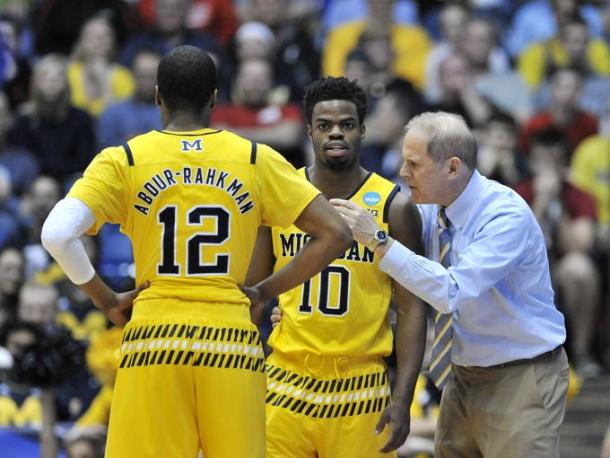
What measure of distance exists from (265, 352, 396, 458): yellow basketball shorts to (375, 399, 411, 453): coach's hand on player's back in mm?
47

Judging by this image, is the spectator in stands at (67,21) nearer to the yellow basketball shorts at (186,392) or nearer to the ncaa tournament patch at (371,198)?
the ncaa tournament patch at (371,198)

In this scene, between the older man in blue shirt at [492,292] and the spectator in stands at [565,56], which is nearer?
the older man in blue shirt at [492,292]

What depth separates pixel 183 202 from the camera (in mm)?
5328

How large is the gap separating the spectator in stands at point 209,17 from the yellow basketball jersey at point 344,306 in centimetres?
791

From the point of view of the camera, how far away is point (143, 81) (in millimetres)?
12930

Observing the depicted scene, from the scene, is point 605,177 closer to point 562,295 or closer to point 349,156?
point 562,295

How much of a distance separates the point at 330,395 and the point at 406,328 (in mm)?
485

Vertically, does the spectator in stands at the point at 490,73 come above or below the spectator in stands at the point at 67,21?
below

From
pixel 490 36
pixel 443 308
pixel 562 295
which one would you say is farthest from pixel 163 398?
pixel 490 36

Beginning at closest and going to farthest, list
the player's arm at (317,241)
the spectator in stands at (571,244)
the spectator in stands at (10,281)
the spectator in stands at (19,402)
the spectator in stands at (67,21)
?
the player's arm at (317,241)
the spectator in stands at (19,402)
the spectator in stands at (10,281)
the spectator in stands at (571,244)
the spectator in stands at (67,21)

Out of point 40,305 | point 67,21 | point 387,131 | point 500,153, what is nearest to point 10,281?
point 40,305

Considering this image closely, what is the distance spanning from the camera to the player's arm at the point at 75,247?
524 cm

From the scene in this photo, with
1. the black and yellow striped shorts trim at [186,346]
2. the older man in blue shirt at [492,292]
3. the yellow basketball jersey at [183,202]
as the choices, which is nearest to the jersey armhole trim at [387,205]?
the older man in blue shirt at [492,292]

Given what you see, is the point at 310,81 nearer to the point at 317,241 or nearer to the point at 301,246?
the point at 301,246
